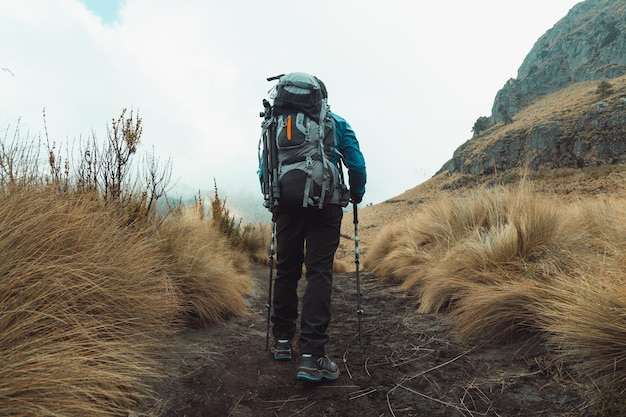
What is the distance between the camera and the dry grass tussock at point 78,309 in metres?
1.53

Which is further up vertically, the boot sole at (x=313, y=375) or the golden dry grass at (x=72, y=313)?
the golden dry grass at (x=72, y=313)

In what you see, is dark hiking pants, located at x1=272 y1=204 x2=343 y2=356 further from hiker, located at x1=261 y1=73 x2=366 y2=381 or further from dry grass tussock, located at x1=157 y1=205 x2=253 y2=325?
dry grass tussock, located at x1=157 y1=205 x2=253 y2=325

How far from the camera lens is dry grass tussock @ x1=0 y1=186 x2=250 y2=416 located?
1.53 meters

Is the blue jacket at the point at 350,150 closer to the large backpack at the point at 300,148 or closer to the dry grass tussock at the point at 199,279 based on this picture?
the large backpack at the point at 300,148

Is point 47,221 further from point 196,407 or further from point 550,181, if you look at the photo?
point 550,181

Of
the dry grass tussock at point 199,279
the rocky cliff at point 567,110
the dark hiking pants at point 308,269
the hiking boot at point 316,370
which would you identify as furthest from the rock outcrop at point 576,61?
the hiking boot at point 316,370

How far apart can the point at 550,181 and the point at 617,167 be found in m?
6.05

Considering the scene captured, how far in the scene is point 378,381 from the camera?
2.64m

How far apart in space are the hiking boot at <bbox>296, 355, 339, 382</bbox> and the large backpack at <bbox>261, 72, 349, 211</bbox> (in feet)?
3.59

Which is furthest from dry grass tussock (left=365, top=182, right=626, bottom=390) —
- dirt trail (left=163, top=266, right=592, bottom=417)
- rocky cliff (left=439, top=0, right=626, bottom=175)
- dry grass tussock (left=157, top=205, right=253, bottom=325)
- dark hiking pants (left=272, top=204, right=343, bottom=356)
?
dry grass tussock (left=157, top=205, right=253, bottom=325)

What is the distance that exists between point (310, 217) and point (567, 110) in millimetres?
65358

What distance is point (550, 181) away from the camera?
1575 inches

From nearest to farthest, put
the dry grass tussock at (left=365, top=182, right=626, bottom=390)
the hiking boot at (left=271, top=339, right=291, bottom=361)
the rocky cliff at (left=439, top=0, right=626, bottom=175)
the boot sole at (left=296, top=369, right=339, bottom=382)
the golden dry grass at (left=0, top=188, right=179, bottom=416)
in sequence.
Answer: the golden dry grass at (left=0, top=188, right=179, bottom=416), the dry grass tussock at (left=365, top=182, right=626, bottom=390), the boot sole at (left=296, top=369, right=339, bottom=382), the hiking boot at (left=271, top=339, right=291, bottom=361), the rocky cliff at (left=439, top=0, right=626, bottom=175)

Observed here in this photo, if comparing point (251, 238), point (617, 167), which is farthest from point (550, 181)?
point (251, 238)
